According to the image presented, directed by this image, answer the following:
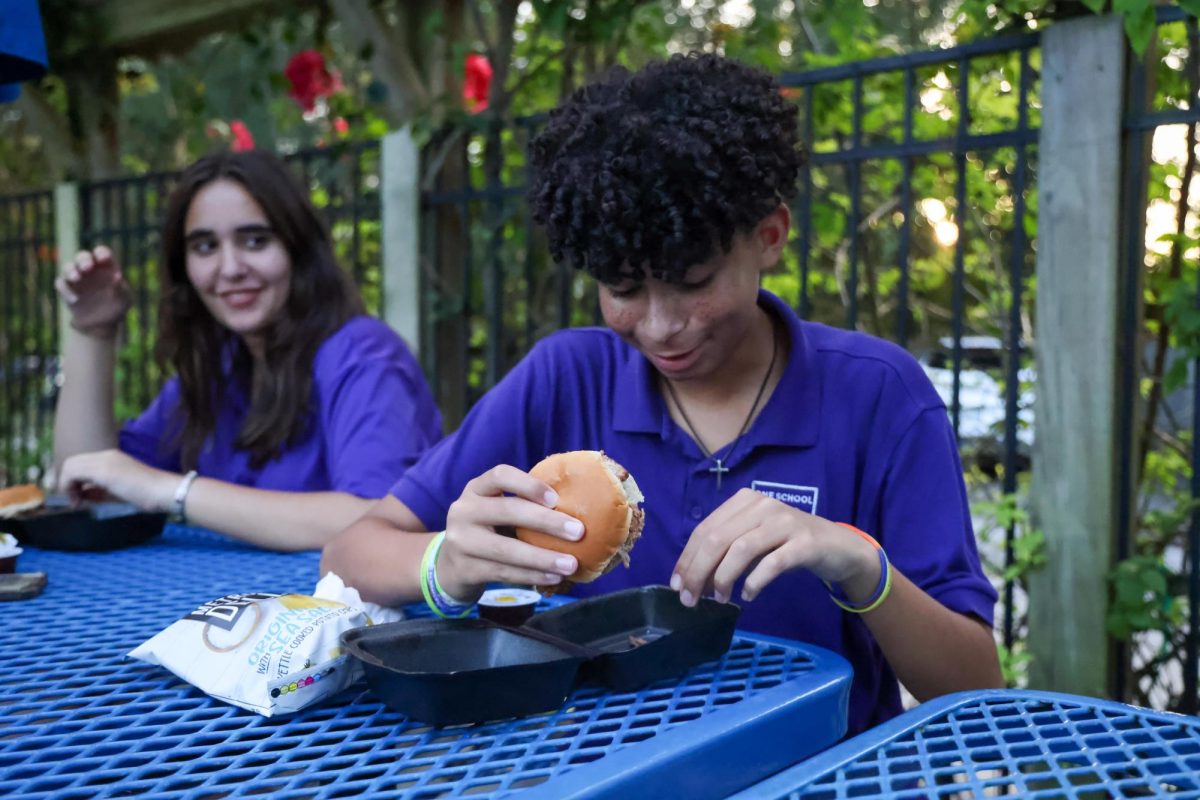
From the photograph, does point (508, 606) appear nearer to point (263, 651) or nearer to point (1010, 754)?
point (263, 651)

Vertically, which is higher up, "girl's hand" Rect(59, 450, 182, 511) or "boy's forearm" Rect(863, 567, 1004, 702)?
"girl's hand" Rect(59, 450, 182, 511)

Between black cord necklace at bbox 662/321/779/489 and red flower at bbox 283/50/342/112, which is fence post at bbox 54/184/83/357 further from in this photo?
black cord necklace at bbox 662/321/779/489

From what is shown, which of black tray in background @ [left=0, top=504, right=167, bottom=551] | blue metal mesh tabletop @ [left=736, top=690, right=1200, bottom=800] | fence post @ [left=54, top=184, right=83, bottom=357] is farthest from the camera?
fence post @ [left=54, top=184, right=83, bottom=357]

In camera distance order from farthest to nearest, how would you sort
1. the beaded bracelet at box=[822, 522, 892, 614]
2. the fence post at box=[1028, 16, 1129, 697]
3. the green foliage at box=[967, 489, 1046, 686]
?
the green foliage at box=[967, 489, 1046, 686] → the fence post at box=[1028, 16, 1129, 697] → the beaded bracelet at box=[822, 522, 892, 614]

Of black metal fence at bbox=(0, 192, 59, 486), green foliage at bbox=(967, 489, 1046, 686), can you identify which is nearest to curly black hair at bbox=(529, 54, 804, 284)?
green foliage at bbox=(967, 489, 1046, 686)

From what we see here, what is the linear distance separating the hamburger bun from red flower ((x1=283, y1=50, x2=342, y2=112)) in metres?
3.04

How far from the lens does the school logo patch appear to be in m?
1.70

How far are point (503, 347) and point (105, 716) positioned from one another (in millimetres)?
2979

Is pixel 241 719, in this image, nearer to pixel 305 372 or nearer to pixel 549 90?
pixel 305 372

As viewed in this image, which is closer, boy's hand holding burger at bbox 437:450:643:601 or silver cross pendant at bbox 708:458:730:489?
boy's hand holding burger at bbox 437:450:643:601

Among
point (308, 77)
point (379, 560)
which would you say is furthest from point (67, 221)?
point (379, 560)

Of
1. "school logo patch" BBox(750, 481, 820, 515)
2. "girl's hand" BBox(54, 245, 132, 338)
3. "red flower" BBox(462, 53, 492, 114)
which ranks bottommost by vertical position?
"school logo patch" BBox(750, 481, 820, 515)

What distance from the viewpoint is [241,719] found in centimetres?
115

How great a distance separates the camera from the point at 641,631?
144cm
